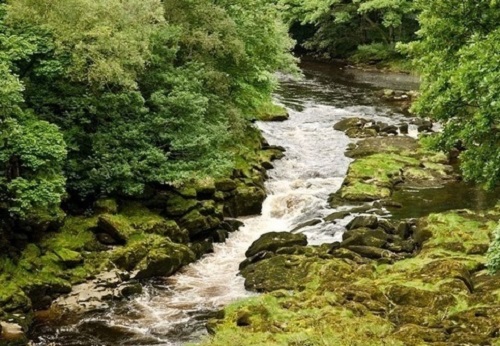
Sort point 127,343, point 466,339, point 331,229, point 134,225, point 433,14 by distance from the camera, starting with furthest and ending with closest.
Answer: point 331,229 → point 134,225 → point 433,14 → point 127,343 → point 466,339

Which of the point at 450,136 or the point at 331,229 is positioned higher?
the point at 450,136

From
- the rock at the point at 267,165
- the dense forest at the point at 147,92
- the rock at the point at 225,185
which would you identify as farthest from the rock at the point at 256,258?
the rock at the point at 267,165

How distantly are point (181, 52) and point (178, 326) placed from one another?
13.6 metres

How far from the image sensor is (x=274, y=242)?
Result: 73.7 ft

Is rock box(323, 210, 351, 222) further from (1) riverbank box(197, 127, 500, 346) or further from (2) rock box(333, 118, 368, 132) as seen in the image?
(2) rock box(333, 118, 368, 132)

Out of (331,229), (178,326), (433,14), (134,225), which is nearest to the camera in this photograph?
(178,326)

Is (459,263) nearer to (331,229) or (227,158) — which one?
(331,229)

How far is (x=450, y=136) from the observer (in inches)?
711

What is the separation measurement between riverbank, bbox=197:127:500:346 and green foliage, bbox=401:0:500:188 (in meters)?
3.19

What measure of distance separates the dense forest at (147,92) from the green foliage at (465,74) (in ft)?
0.14

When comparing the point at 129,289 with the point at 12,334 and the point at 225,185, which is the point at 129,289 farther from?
the point at 225,185

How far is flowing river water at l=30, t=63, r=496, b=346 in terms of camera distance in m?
17.3

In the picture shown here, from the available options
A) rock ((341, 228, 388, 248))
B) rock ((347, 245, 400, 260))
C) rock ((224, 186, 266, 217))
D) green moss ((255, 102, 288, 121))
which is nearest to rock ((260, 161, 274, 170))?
rock ((224, 186, 266, 217))

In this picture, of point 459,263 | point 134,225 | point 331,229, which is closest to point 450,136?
point 459,263
